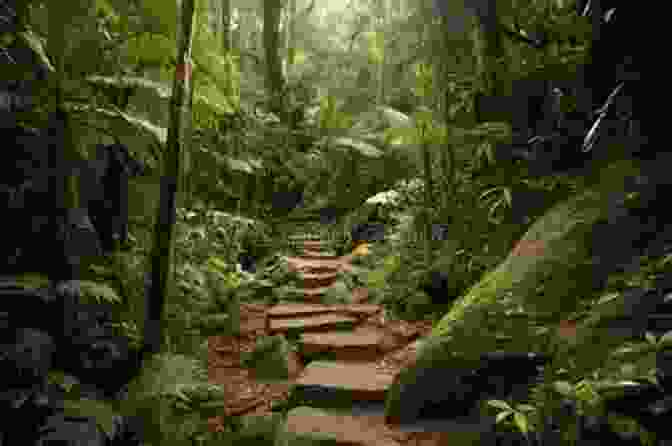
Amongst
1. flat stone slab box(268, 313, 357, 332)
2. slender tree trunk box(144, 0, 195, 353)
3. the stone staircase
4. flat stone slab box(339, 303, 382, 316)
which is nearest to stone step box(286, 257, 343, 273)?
the stone staircase

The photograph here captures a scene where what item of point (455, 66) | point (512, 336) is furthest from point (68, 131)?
point (455, 66)

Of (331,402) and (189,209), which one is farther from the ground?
(189,209)

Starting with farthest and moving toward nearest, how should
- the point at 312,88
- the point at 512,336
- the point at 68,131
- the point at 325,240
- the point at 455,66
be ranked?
1. the point at 312,88
2. the point at 325,240
3. the point at 455,66
4. the point at 68,131
5. the point at 512,336

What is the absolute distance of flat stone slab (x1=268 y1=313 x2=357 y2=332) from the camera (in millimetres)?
5426

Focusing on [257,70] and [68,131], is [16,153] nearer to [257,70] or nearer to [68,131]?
[68,131]

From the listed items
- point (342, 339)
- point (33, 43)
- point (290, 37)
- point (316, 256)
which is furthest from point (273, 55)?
point (33, 43)

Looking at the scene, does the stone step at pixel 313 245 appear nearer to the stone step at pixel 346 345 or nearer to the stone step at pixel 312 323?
the stone step at pixel 312 323

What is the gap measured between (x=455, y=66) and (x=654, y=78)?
326cm

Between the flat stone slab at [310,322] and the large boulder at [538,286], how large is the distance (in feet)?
6.77

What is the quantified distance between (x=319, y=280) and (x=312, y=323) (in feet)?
5.70

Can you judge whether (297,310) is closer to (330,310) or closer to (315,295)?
(330,310)

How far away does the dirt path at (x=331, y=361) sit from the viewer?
318 centimetres

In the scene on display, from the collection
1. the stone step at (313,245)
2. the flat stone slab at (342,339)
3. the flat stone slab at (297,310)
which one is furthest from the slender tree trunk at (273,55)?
the flat stone slab at (342,339)

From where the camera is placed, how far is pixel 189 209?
7031 millimetres
